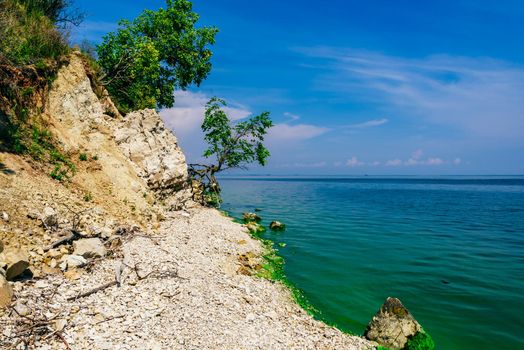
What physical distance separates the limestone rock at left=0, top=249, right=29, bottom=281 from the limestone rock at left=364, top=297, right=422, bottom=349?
12.6 metres

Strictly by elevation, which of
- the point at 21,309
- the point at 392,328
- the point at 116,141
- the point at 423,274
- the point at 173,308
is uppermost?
the point at 116,141

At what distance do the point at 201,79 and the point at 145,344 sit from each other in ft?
104

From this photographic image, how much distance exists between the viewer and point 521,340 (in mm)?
13312

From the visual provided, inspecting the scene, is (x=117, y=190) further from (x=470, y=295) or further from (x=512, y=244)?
(x=512, y=244)

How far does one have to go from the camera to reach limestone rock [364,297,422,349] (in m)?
11.9

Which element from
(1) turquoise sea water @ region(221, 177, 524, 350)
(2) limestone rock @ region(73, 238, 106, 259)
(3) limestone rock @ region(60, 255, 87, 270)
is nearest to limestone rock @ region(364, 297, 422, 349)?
(1) turquoise sea water @ region(221, 177, 524, 350)

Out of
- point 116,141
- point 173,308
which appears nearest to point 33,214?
point 173,308

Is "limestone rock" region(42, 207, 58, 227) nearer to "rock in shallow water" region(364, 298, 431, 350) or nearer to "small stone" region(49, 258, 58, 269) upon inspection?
"small stone" region(49, 258, 58, 269)

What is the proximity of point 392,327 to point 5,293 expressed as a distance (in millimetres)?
12944

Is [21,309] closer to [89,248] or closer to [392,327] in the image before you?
[89,248]

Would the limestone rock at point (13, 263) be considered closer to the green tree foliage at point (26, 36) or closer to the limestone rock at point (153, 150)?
the green tree foliage at point (26, 36)

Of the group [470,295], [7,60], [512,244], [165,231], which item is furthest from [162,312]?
[512,244]

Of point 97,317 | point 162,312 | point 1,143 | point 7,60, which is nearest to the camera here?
point 97,317

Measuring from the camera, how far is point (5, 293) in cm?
859
